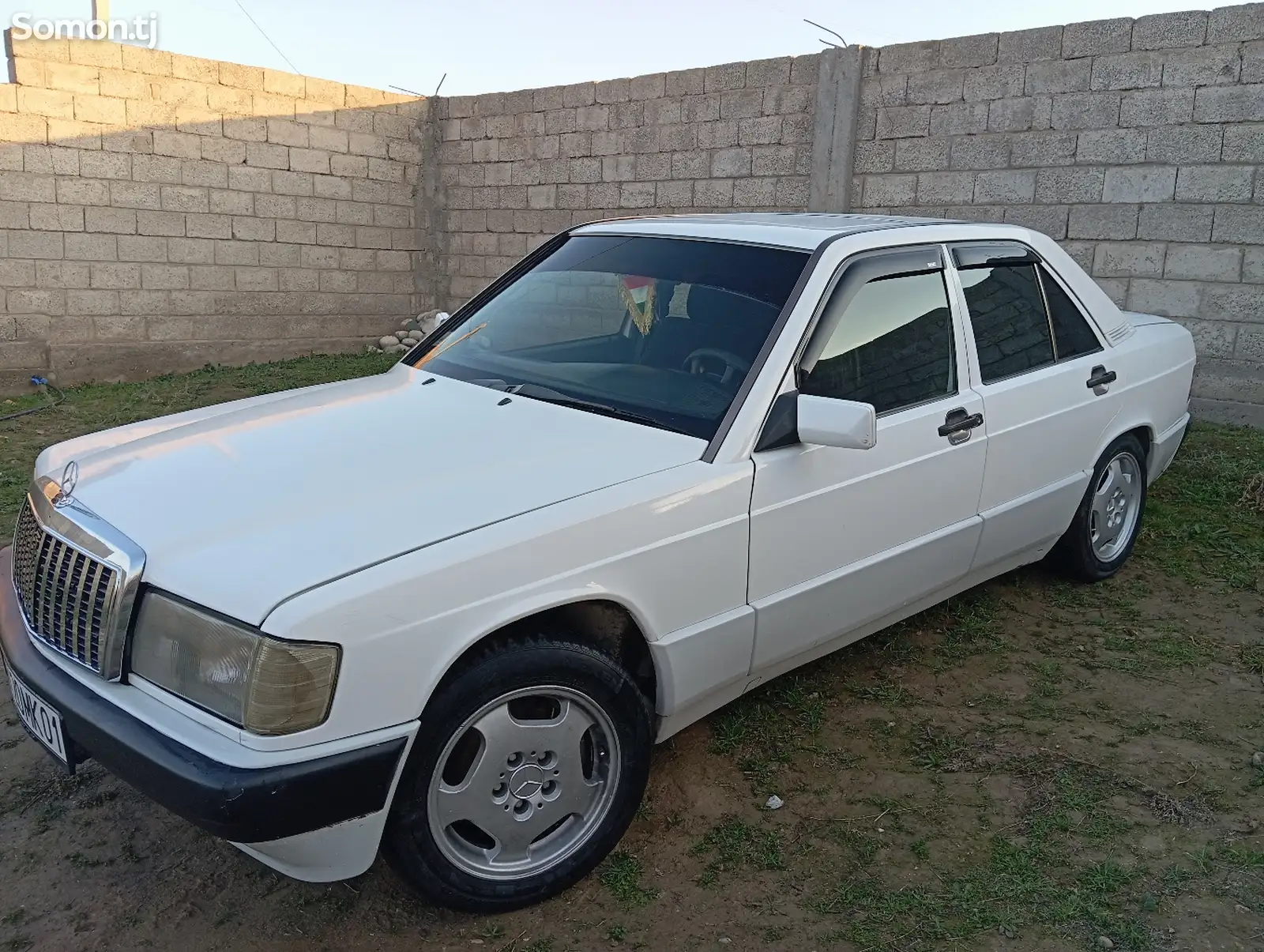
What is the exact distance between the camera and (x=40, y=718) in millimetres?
2471

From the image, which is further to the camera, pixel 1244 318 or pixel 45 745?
pixel 1244 318

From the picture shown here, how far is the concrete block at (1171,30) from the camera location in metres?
6.72

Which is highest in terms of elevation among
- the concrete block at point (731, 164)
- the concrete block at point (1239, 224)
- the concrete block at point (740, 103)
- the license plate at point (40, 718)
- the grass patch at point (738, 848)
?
the concrete block at point (740, 103)

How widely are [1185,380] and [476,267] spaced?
25.9 ft

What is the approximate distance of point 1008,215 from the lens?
7.68m

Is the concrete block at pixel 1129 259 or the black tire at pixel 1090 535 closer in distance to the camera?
the black tire at pixel 1090 535

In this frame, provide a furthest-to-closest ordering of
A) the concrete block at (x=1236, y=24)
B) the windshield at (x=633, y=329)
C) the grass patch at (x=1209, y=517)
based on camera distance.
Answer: the concrete block at (x=1236, y=24) → the grass patch at (x=1209, y=517) → the windshield at (x=633, y=329)

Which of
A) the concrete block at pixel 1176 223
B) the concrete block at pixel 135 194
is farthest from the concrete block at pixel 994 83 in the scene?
the concrete block at pixel 135 194

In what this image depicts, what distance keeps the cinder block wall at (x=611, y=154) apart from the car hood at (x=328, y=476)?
6294 millimetres

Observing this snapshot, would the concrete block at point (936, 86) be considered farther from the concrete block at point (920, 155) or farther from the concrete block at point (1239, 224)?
the concrete block at point (1239, 224)

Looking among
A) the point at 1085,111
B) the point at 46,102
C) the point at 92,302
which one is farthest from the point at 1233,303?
the point at 46,102

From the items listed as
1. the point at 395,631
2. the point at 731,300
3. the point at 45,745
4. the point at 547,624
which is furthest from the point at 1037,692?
the point at 45,745

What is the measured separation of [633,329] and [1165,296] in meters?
5.45

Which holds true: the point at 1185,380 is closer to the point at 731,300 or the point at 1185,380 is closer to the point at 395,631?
the point at 731,300
